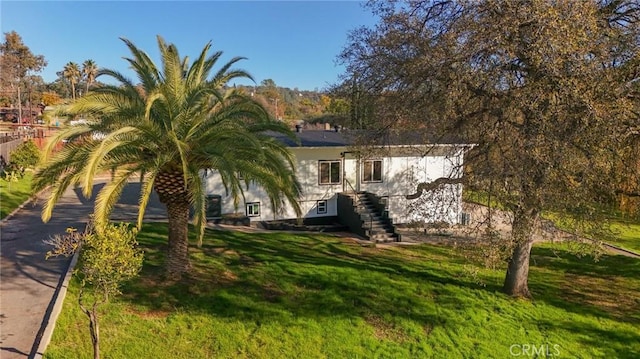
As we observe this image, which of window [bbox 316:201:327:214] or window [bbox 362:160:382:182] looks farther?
window [bbox 362:160:382:182]

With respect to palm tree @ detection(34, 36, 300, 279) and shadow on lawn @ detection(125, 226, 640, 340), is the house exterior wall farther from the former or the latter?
palm tree @ detection(34, 36, 300, 279)

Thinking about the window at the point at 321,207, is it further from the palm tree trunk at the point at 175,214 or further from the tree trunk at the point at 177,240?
the tree trunk at the point at 177,240

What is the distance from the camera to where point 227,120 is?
1050 centimetres

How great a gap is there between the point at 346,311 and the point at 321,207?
9.18 metres

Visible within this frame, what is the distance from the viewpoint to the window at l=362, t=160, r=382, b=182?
64.7 feet

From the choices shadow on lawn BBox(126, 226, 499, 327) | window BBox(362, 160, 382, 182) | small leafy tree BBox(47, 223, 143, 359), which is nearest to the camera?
small leafy tree BBox(47, 223, 143, 359)

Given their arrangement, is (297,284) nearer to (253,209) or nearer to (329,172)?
(253,209)

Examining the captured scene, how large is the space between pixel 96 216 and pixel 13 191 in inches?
636

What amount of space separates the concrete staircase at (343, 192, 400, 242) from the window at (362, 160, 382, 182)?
2.78ft

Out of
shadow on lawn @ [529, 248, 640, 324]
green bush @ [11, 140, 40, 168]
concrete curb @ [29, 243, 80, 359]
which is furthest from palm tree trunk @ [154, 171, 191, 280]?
green bush @ [11, 140, 40, 168]

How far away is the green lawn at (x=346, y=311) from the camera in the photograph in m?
8.84

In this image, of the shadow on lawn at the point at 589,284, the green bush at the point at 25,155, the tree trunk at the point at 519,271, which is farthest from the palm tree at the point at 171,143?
the green bush at the point at 25,155

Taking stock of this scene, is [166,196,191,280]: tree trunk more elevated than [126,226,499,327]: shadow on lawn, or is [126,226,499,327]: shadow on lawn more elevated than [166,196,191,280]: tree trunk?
[166,196,191,280]: tree trunk

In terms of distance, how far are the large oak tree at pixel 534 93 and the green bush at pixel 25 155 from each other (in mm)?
23217
